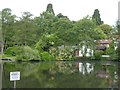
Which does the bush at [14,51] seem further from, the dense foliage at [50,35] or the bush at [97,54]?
the bush at [97,54]

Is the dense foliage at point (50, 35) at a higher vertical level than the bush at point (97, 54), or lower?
higher

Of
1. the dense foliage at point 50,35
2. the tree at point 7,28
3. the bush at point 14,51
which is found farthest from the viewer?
the tree at point 7,28

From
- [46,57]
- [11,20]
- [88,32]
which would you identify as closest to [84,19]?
[88,32]

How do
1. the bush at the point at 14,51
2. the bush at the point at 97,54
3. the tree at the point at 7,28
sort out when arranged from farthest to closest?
the tree at the point at 7,28, the bush at the point at 97,54, the bush at the point at 14,51

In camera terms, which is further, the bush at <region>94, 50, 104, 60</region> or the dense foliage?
the bush at <region>94, 50, 104, 60</region>

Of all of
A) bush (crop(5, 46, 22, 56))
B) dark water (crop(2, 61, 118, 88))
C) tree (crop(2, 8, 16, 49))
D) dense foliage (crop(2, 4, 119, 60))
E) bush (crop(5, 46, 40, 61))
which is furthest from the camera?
tree (crop(2, 8, 16, 49))

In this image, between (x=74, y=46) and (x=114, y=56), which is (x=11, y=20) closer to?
(x=74, y=46)

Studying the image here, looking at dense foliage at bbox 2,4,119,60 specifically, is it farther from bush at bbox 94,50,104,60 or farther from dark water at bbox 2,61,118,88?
dark water at bbox 2,61,118,88

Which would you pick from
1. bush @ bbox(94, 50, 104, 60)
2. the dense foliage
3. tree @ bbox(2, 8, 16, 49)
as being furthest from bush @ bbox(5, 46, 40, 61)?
bush @ bbox(94, 50, 104, 60)

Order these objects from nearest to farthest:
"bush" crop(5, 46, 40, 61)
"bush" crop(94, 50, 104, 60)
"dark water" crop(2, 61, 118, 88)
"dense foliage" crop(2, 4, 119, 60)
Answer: "dark water" crop(2, 61, 118, 88)
"bush" crop(5, 46, 40, 61)
"dense foliage" crop(2, 4, 119, 60)
"bush" crop(94, 50, 104, 60)

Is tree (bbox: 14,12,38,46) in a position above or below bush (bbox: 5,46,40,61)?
above

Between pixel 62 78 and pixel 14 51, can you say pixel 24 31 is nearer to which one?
pixel 14 51

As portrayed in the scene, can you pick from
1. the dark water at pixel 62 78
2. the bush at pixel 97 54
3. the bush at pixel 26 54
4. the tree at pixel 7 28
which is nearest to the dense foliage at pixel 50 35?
the tree at pixel 7 28

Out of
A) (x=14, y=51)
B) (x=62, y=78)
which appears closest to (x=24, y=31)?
(x=14, y=51)
